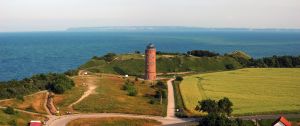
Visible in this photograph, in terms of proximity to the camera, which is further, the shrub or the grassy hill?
the grassy hill

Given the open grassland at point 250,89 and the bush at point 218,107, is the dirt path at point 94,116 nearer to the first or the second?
the bush at point 218,107

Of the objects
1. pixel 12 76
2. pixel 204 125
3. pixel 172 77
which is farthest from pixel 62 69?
pixel 204 125

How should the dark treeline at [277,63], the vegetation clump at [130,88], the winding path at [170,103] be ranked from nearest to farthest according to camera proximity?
1. the winding path at [170,103]
2. the vegetation clump at [130,88]
3. the dark treeline at [277,63]

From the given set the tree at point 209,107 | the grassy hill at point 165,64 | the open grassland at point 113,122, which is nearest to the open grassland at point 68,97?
the open grassland at point 113,122

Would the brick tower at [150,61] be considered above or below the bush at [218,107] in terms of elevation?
above

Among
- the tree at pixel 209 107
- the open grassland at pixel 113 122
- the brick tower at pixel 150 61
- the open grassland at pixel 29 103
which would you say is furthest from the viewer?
the brick tower at pixel 150 61

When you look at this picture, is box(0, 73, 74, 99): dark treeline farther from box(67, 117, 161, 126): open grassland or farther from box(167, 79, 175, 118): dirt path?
box(167, 79, 175, 118): dirt path

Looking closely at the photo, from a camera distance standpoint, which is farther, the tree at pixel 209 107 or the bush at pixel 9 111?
the tree at pixel 209 107

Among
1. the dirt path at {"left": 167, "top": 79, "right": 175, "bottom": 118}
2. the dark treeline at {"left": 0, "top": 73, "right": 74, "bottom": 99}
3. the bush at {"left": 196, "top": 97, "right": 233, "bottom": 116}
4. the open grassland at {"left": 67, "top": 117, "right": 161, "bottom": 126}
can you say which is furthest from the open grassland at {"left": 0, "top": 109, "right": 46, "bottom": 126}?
the bush at {"left": 196, "top": 97, "right": 233, "bottom": 116}
